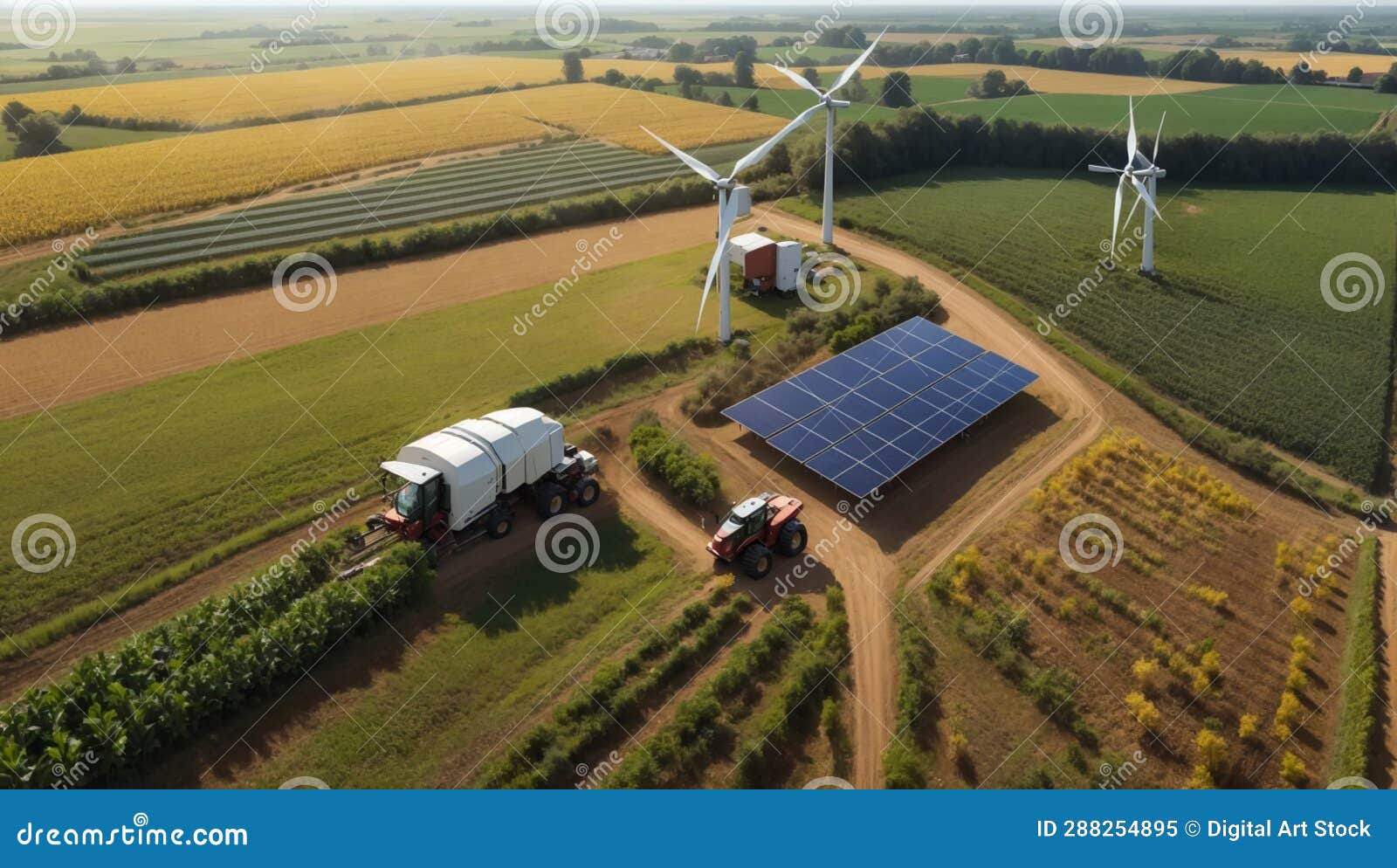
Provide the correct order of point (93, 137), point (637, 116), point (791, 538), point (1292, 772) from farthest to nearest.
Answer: point (637, 116) < point (93, 137) < point (791, 538) < point (1292, 772)

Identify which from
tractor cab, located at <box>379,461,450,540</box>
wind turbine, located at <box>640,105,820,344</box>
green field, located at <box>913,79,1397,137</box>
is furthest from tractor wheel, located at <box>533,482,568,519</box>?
green field, located at <box>913,79,1397,137</box>

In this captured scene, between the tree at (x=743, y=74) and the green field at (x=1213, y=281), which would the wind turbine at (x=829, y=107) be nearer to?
the green field at (x=1213, y=281)

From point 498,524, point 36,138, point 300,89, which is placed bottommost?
point 498,524

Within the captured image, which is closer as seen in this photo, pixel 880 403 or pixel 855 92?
pixel 880 403

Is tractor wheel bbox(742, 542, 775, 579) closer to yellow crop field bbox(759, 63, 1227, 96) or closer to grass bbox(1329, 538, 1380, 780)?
grass bbox(1329, 538, 1380, 780)

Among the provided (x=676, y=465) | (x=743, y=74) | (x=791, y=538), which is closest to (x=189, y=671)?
(x=676, y=465)

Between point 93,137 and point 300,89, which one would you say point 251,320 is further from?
point 300,89

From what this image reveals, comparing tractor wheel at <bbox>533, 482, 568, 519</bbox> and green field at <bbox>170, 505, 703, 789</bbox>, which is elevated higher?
tractor wheel at <bbox>533, 482, 568, 519</bbox>
